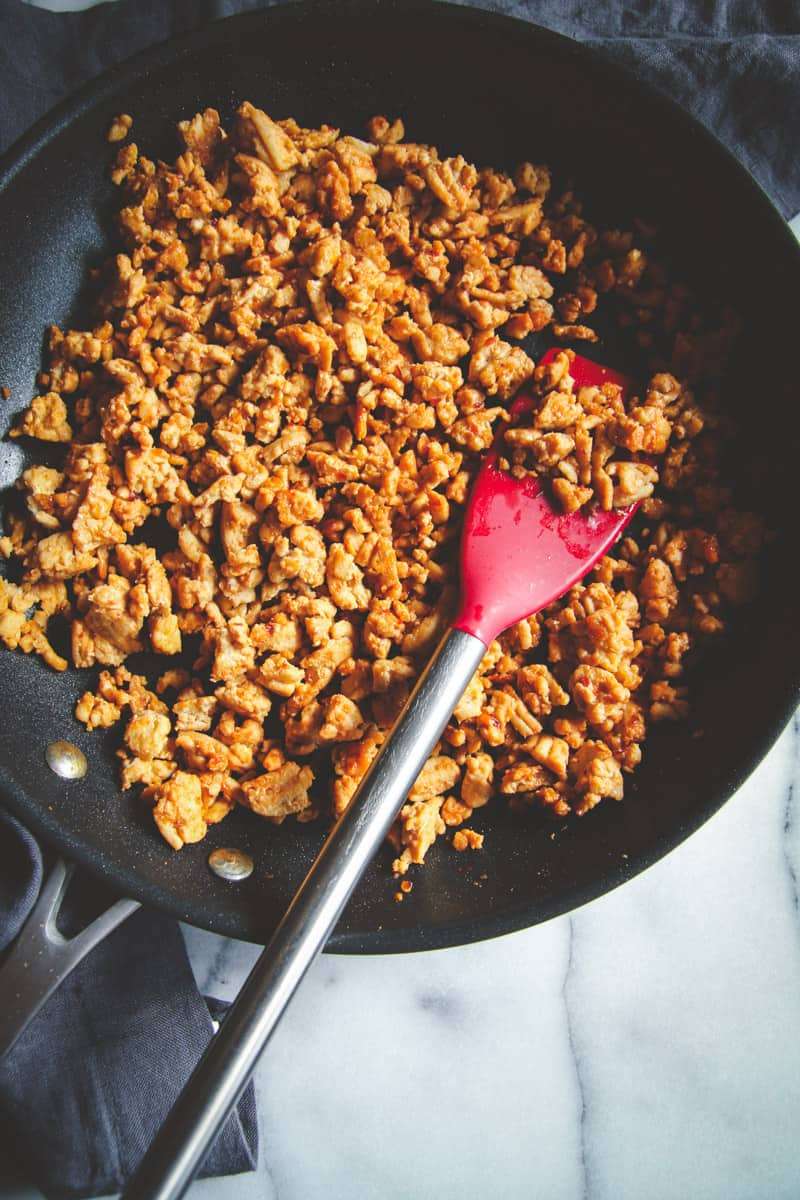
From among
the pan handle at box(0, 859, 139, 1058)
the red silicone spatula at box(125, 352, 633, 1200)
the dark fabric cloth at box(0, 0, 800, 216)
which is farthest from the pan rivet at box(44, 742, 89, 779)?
the dark fabric cloth at box(0, 0, 800, 216)

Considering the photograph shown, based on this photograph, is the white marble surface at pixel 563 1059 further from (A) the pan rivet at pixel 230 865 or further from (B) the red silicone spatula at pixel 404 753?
(B) the red silicone spatula at pixel 404 753

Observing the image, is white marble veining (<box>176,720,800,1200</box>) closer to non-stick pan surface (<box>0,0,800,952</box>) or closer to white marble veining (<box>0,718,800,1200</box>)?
white marble veining (<box>0,718,800,1200</box>)

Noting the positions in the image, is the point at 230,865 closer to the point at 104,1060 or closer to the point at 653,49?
the point at 104,1060

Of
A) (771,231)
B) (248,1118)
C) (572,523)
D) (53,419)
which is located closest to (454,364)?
(572,523)

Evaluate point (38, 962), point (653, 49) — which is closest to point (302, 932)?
point (38, 962)

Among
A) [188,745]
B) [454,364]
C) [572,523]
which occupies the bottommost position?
[188,745]

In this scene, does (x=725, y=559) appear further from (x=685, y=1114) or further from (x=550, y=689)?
(x=685, y=1114)

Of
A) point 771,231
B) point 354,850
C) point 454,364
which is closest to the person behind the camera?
point 354,850
